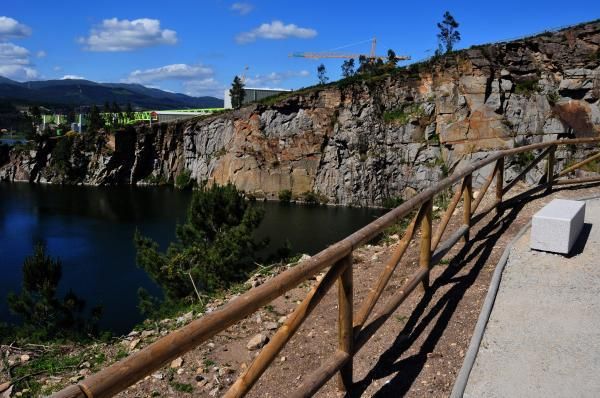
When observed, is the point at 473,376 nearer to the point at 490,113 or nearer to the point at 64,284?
the point at 64,284

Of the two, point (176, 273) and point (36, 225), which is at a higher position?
point (176, 273)

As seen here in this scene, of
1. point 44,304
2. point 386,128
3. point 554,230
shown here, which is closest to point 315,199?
point 386,128

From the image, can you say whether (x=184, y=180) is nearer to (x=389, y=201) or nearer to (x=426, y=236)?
(x=389, y=201)

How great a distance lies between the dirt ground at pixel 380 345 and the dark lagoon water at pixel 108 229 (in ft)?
61.0

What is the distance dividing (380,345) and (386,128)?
187ft

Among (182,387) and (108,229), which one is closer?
(182,387)

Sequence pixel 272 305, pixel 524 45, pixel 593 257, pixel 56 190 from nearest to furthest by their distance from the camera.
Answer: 1. pixel 593 257
2. pixel 272 305
3. pixel 524 45
4. pixel 56 190

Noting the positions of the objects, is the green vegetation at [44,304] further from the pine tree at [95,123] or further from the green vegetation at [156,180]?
the pine tree at [95,123]

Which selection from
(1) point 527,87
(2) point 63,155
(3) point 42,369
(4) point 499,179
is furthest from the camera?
(2) point 63,155

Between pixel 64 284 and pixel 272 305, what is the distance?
27.9m

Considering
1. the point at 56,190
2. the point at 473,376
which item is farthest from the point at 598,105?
the point at 56,190

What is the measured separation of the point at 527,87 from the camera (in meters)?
49.8

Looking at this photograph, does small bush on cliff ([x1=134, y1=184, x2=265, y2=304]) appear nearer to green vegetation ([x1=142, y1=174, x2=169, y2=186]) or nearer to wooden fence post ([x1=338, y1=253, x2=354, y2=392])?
wooden fence post ([x1=338, y1=253, x2=354, y2=392])

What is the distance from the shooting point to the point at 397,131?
59250 mm
